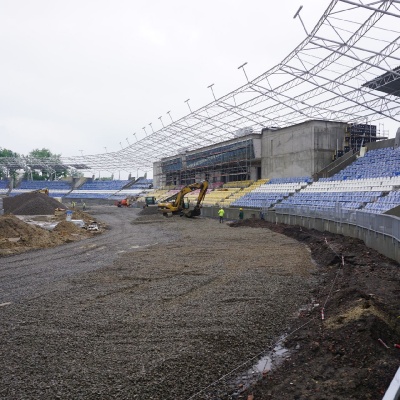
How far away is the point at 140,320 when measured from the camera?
6746 millimetres

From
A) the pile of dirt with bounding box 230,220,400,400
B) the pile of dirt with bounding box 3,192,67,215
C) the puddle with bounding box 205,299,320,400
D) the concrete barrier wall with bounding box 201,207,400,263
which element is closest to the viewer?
the pile of dirt with bounding box 230,220,400,400

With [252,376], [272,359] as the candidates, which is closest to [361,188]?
[272,359]

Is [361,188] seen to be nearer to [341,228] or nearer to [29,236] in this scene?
[341,228]

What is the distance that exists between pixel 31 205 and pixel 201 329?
38.1 meters

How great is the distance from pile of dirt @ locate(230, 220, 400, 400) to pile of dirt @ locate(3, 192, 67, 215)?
35.8m

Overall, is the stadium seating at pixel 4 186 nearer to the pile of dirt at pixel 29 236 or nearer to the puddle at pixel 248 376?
the pile of dirt at pixel 29 236

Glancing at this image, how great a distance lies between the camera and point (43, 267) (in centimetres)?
1234

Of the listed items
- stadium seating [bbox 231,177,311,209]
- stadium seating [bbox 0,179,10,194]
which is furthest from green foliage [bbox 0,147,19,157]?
stadium seating [bbox 231,177,311,209]

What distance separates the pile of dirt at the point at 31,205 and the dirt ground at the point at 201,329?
2903 centimetres

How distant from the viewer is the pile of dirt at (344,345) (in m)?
4.11

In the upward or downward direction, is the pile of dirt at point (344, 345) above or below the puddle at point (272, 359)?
above

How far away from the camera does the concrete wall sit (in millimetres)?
33281

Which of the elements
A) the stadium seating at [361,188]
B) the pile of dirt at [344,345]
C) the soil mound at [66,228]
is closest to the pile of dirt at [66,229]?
the soil mound at [66,228]

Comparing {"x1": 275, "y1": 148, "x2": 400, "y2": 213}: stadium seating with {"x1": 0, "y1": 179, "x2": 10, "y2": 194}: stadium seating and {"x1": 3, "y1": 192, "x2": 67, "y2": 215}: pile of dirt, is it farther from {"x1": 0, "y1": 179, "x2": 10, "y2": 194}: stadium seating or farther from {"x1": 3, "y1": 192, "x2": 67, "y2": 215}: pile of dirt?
{"x1": 0, "y1": 179, "x2": 10, "y2": 194}: stadium seating
